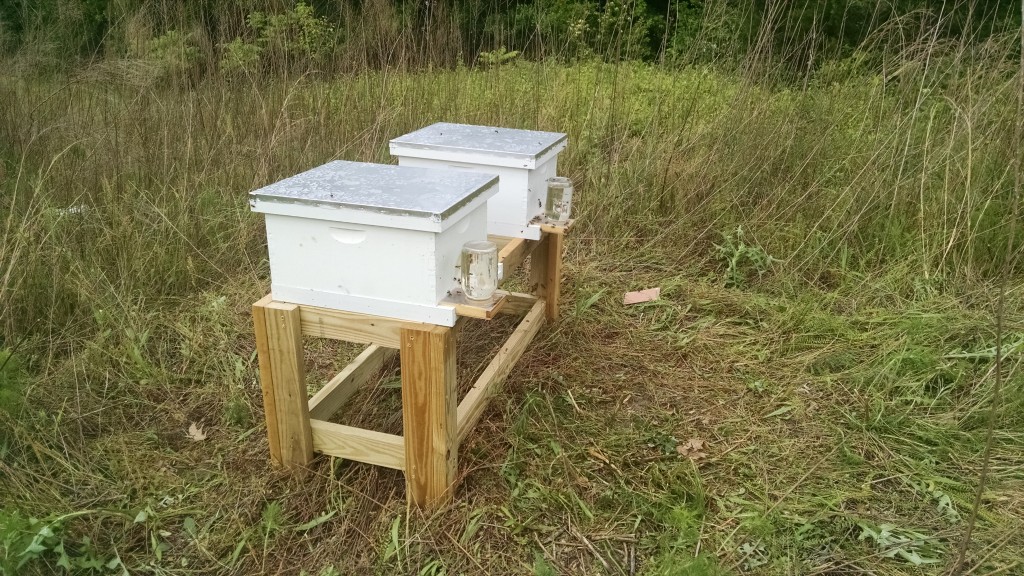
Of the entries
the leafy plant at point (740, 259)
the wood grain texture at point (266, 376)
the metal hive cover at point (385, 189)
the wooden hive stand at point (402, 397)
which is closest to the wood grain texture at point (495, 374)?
the wooden hive stand at point (402, 397)

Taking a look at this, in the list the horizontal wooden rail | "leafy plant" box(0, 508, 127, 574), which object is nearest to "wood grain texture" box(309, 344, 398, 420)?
the horizontal wooden rail

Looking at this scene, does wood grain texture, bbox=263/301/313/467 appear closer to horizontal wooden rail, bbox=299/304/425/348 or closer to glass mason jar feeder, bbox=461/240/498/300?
horizontal wooden rail, bbox=299/304/425/348

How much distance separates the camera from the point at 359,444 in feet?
6.84

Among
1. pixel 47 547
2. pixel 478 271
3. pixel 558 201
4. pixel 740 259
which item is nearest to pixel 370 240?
pixel 478 271

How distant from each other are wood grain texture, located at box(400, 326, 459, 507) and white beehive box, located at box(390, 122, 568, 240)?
0.71 meters

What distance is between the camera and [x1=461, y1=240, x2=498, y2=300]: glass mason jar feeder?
5.98 feet

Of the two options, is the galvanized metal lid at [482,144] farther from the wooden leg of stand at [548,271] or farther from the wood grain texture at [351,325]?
the wood grain texture at [351,325]

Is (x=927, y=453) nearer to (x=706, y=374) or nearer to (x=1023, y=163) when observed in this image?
(x=706, y=374)

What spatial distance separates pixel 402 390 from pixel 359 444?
0.90 ft

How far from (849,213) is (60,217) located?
3.73 metres

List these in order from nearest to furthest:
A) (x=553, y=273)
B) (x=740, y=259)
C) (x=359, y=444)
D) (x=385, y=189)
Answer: (x=385, y=189) → (x=359, y=444) → (x=553, y=273) → (x=740, y=259)

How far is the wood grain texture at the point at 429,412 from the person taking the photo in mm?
1824

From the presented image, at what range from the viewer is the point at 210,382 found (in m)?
2.70

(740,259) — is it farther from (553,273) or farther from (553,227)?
(553,227)
